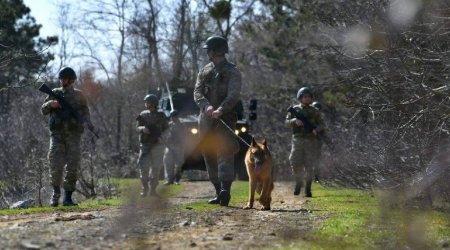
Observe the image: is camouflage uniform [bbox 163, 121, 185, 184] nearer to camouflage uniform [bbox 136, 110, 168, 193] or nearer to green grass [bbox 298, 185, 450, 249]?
camouflage uniform [bbox 136, 110, 168, 193]

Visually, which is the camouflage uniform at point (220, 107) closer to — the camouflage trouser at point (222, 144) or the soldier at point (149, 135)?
the camouflage trouser at point (222, 144)

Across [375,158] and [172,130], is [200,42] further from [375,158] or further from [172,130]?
[375,158]

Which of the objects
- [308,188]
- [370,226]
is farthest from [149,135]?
[370,226]

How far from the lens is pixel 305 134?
593 inches

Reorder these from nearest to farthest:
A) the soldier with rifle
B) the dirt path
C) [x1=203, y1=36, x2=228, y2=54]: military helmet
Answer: the dirt path → [x1=203, y1=36, x2=228, y2=54]: military helmet → the soldier with rifle

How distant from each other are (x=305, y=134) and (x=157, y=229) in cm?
737

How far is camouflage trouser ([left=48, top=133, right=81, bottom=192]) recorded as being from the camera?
1223 cm

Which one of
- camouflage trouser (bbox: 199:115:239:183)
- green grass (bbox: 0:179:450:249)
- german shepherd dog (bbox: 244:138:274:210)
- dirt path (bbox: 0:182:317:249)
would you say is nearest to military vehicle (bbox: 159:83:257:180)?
green grass (bbox: 0:179:450:249)

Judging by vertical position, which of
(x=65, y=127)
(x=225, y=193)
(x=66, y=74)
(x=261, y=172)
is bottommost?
(x=225, y=193)

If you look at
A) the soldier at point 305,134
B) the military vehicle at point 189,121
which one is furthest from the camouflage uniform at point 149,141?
the military vehicle at point 189,121

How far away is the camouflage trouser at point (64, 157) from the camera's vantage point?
1223cm

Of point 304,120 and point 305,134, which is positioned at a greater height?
point 304,120

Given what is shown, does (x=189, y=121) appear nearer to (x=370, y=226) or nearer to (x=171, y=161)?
(x=171, y=161)

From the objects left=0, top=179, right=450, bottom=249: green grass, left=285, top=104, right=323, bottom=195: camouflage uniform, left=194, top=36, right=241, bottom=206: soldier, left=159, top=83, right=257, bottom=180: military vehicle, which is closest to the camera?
left=0, top=179, right=450, bottom=249: green grass
